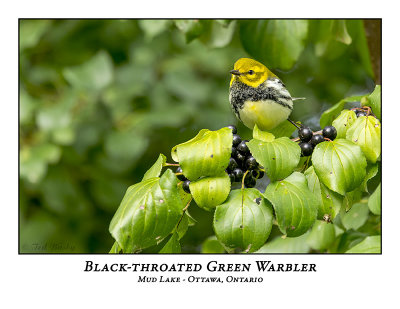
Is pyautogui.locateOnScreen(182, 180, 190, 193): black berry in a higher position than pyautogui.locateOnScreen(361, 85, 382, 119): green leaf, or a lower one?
lower

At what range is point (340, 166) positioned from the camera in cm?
121

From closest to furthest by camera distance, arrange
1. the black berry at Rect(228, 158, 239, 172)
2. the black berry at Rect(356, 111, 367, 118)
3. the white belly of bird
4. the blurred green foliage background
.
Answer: the black berry at Rect(228, 158, 239, 172) < the black berry at Rect(356, 111, 367, 118) < the white belly of bird < the blurred green foliage background

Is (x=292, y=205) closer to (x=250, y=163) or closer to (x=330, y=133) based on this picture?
(x=250, y=163)

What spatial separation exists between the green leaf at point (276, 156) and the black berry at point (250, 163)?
0.07 meters

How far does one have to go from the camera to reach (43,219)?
9.07 feet

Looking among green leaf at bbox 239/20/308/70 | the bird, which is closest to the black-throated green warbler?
the bird

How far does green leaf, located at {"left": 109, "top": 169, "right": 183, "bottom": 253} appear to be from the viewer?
121 cm

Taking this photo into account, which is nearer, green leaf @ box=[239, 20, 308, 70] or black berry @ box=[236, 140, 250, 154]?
black berry @ box=[236, 140, 250, 154]

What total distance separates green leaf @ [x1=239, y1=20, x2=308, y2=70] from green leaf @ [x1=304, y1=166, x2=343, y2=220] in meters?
0.75

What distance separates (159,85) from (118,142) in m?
0.47

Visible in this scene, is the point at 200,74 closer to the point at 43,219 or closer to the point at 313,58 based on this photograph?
the point at 313,58

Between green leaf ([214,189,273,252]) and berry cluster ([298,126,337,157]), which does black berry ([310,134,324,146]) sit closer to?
berry cluster ([298,126,337,157])

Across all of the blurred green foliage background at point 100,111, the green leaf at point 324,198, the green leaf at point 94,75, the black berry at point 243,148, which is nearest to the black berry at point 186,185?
the black berry at point 243,148

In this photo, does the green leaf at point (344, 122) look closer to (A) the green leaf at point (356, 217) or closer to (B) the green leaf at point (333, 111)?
(B) the green leaf at point (333, 111)
